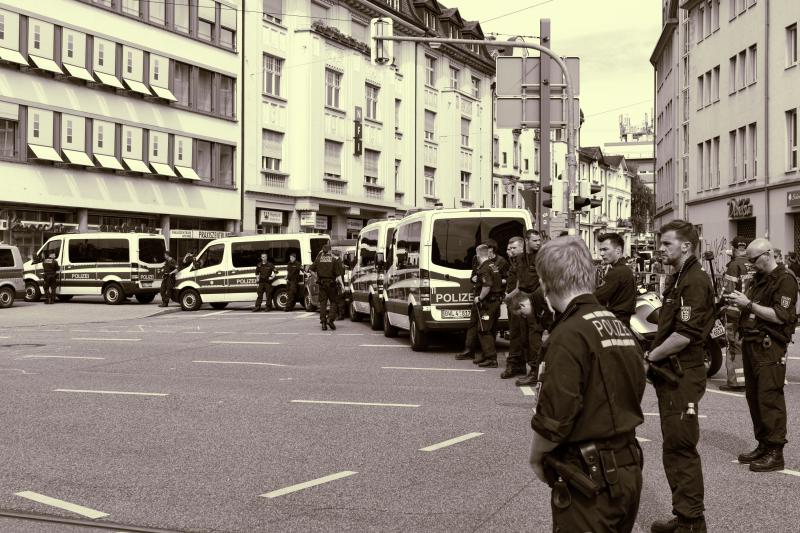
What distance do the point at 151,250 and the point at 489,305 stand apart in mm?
19591

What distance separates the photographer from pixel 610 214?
105 meters

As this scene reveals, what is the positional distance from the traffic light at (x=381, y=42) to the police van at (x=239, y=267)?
9.38 meters

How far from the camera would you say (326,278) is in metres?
19.8

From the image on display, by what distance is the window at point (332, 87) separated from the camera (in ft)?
150

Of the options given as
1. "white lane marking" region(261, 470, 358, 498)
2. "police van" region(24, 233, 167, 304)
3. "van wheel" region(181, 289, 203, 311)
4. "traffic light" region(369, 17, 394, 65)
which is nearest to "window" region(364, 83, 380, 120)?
"police van" region(24, 233, 167, 304)

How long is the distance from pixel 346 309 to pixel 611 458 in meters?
21.6

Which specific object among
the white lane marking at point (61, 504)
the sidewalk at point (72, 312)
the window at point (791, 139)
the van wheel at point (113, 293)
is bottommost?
the white lane marking at point (61, 504)

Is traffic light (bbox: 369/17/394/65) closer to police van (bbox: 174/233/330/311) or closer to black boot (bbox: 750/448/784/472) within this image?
police van (bbox: 174/233/330/311)

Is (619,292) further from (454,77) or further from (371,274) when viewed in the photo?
(454,77)

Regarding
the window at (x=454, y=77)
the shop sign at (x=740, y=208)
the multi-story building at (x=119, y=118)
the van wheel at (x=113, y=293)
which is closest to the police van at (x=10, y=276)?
the van wheel at (x=113, y=293)

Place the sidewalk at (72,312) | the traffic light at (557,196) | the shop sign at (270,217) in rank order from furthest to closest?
the shop sign at (270,217), the sidewalk at (72,312), the traffic light at (557,196)

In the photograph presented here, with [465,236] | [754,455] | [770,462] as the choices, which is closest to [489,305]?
[465,236]

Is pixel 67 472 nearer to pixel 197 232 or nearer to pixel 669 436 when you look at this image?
pixel 669 436

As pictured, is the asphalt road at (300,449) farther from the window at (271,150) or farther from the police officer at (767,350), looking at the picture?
the window at (271,150)
